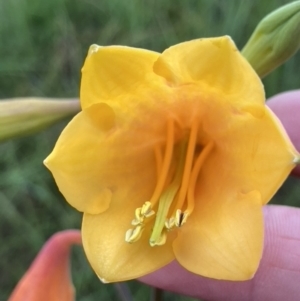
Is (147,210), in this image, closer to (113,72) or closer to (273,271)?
(113,72)

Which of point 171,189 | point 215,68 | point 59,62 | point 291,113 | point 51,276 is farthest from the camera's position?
point 59,62

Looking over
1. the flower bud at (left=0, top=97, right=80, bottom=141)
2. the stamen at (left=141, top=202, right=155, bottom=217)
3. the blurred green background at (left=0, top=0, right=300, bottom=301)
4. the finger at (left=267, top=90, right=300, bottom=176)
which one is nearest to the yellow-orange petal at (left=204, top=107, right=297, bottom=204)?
the stamen at (left=141, top=202, right=155, bottom=217)

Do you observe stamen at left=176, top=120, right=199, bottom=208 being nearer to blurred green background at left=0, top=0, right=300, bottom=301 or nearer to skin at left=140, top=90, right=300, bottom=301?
skin at left=140, top=90, right=300, bottom=301

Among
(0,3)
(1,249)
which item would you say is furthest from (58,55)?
(1,249)

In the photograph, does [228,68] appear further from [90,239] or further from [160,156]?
[90,239]

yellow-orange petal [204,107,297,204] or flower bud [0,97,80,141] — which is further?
flower bud [0,97,80,141]

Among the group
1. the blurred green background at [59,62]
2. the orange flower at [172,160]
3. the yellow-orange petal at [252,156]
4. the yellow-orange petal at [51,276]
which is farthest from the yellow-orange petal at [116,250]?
the blurred green background at [59,62]

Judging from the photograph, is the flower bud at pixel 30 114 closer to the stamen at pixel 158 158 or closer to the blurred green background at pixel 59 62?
the stamen at pixel 158 158

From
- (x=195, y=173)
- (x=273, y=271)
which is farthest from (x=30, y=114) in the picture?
(x=273, y=271)
